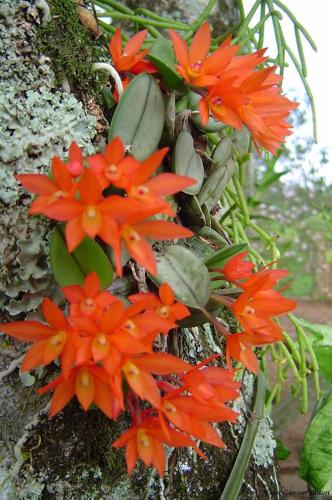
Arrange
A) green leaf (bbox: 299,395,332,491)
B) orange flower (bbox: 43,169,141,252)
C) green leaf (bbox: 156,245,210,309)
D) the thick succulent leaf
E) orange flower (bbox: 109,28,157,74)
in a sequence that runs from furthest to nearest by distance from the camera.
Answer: the thick succulent leaf → green leaf (bbox: 299,395,332,491) → orange flower (bbox: 109,28,157,74) → green leaf (bbox: 156,245,210,309) → orange flower (bbox: 43,169,141,252)

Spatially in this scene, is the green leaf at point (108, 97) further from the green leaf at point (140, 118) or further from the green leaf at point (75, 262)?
the green leaf at point (75, 262)

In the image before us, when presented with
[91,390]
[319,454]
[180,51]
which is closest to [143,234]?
[91,390]

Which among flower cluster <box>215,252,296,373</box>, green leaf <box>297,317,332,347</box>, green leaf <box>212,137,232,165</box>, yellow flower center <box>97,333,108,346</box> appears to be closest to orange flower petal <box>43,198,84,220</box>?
yellow flower center <box>97,333,108,346</box>

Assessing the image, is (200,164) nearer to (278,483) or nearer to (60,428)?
(60,428)

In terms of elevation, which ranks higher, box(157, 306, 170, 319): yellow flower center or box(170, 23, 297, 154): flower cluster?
box(170, 23, 297, 154): flower cluster

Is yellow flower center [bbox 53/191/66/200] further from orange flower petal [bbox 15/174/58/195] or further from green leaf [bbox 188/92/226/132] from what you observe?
green leaf [bbox 188/92/226/132]

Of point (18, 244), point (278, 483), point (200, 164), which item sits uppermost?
point (200, 164)

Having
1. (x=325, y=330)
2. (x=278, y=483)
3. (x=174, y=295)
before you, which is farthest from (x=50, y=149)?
(x=325, y=330)

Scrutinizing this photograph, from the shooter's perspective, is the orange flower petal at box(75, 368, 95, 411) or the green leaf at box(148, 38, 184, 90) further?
the green leaf at box(148, 38, 184, 90)
